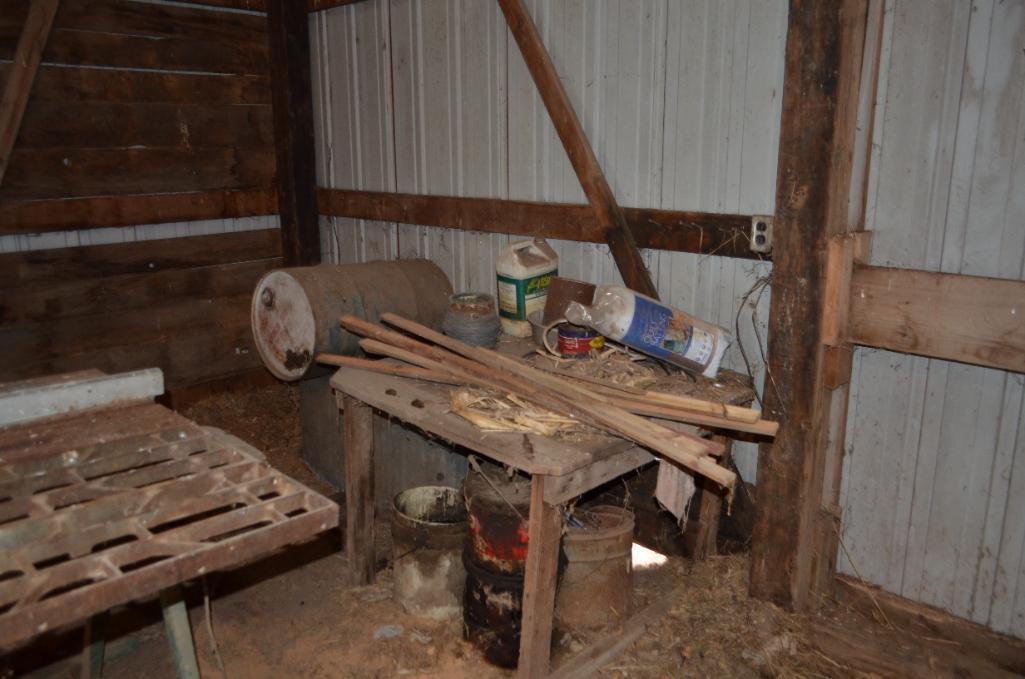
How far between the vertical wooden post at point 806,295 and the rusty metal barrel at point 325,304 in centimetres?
211

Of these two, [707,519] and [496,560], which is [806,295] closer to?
[707,519]

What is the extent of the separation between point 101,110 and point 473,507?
12.1 feet

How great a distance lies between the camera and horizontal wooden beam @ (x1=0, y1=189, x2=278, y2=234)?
15.8ft

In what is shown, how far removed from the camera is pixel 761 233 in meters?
3.31

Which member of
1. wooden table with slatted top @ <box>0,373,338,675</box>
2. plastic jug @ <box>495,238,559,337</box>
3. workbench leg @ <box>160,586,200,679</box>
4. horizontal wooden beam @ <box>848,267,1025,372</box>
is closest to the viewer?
wooden table with slatted top @ <box>0,373,338,675</box>

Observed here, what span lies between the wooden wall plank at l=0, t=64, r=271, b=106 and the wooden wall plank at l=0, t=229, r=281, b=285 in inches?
36.5

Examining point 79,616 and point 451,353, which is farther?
point 451,353

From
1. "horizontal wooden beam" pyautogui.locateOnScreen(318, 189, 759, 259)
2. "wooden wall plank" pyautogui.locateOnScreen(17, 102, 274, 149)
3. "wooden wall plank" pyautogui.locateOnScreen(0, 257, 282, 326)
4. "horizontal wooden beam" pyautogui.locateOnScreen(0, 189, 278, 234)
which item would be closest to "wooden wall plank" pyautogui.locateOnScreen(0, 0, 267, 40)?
"wooden wall plank" pyautogui.locateOnScreen(17, 102, 274, 149)

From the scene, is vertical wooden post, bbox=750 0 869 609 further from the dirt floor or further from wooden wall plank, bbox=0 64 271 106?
wooden wall plank, bbox=0 64 271 106

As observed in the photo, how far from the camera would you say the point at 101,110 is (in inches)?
198

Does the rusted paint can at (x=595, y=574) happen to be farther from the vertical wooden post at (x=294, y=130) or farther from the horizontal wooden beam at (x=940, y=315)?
the vertical wooden post at (x=294, y=130)

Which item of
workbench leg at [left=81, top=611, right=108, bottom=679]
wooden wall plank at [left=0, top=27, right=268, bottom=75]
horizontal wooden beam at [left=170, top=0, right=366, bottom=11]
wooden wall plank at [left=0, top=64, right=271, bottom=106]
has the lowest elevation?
workbench leg at [left=81, top=611, right=108, bottom=679]

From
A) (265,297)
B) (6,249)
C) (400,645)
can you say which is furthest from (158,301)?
(400,645)

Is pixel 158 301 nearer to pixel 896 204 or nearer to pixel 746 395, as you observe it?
pixel 746 395
